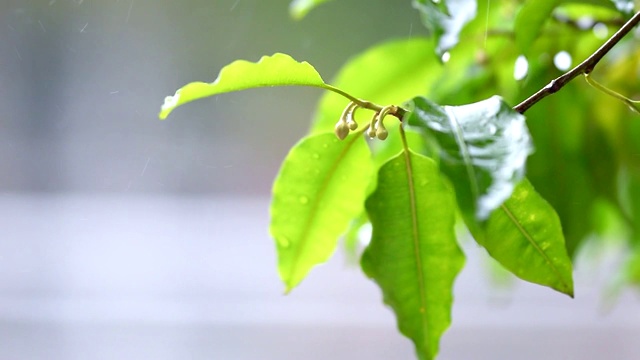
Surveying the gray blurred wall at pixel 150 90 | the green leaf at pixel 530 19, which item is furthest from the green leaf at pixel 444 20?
the gray blurred wall at pixel 150 90

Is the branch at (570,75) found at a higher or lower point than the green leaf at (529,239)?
higher

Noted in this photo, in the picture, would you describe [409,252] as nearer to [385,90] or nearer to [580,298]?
[385,90]

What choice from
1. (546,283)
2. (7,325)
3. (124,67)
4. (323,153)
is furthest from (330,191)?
(7,325)

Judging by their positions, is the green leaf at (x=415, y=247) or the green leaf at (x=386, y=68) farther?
the green leaf at (x=386, y=68)

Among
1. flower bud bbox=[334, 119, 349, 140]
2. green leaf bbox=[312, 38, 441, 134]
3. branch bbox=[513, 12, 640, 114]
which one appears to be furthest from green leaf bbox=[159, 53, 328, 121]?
green leaf bbox=[312, 38, 441, 134]

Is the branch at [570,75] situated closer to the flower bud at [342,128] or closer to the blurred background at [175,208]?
the flower bud at [342,128]

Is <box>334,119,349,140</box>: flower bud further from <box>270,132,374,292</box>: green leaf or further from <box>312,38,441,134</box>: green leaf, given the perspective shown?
<box>312,38,441,134</box>: green leaf

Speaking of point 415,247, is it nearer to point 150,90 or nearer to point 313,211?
point 313,211
